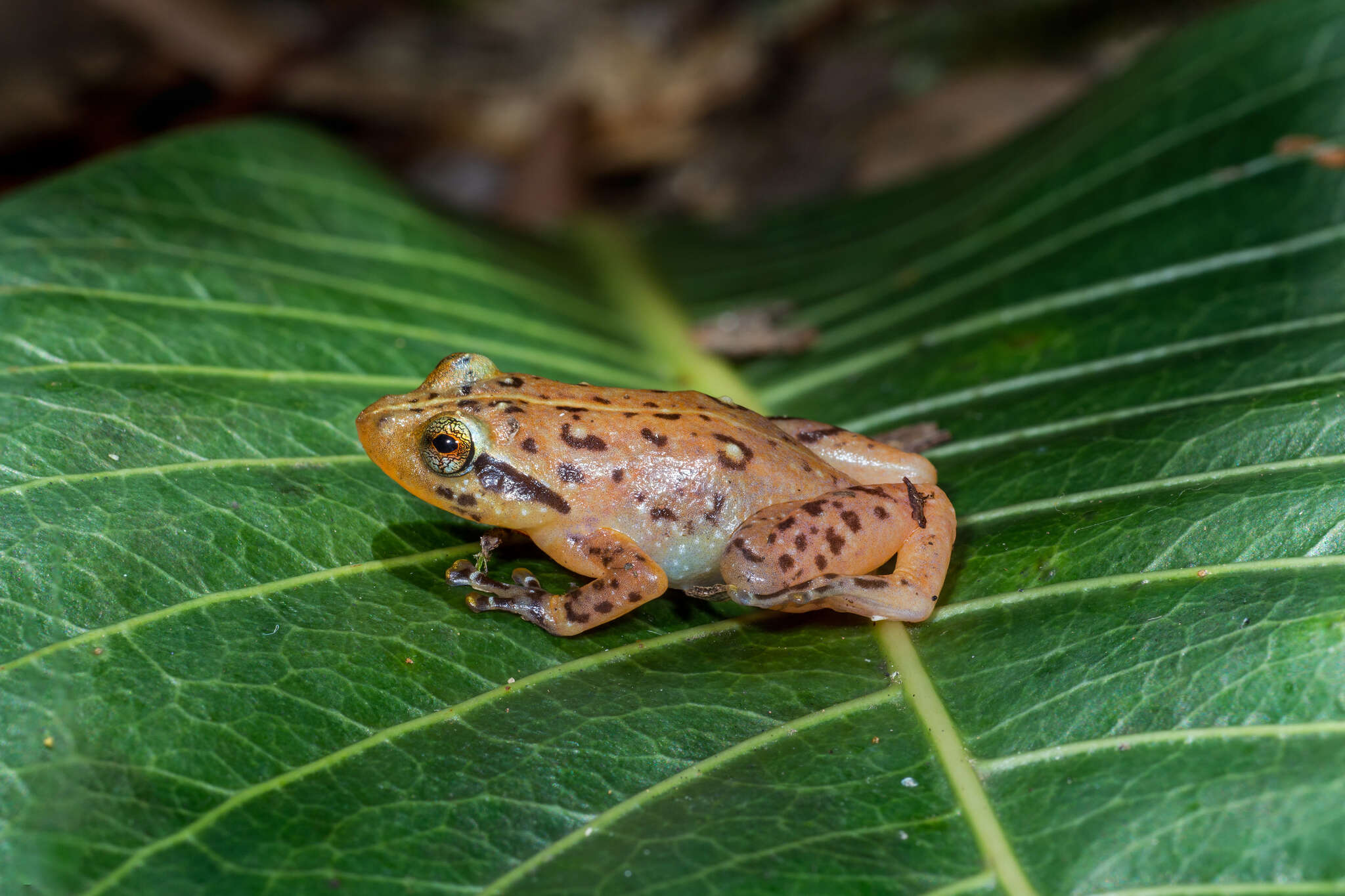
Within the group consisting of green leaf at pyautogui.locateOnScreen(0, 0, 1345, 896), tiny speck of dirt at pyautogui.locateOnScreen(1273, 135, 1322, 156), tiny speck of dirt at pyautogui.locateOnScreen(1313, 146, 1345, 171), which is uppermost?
tiny speck of dirt at pyautogui.locateOnScreen(1273, 135, 1322, 156)

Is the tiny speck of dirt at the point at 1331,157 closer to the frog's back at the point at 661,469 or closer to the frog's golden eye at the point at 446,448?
the frog's back at the point at 661,469

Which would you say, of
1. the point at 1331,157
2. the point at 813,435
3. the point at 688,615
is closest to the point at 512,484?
the point at 688,615

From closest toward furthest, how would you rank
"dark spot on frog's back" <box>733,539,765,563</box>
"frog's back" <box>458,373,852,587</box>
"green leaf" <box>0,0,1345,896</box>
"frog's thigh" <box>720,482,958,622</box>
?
"green leaf" <box>0,0,1345,896</box>, "frog's thigh" <box>720,482,958,622</box>, "dark spot on frog's back" <box>733,539,765,563</box>, "frog's back" <box>458,373,852,587</box>

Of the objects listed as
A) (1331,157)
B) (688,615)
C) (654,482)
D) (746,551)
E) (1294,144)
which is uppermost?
(1294,144)

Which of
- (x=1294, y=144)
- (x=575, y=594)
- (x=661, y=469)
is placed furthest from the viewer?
(x=1294, y=144)

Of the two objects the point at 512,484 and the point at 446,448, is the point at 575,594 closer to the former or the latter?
the point at 512,484

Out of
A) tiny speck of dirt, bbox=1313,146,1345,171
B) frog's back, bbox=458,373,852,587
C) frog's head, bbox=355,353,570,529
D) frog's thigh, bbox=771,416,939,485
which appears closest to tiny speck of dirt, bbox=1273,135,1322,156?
tiny speck of dirt, bbox=1313,146,1345,171

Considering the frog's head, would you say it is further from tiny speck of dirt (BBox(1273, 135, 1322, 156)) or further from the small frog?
tiny speck of dirt (BBox(1273, 135, 1322, 156))
